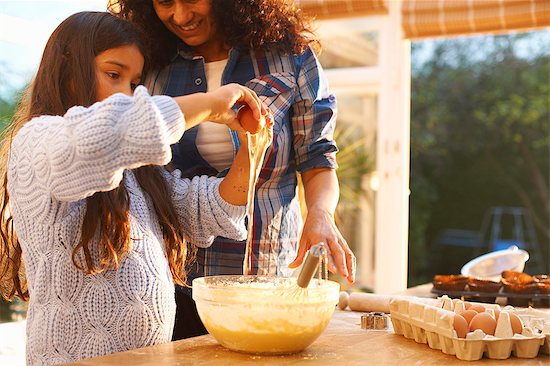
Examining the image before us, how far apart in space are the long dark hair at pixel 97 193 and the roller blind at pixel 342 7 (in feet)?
11.2

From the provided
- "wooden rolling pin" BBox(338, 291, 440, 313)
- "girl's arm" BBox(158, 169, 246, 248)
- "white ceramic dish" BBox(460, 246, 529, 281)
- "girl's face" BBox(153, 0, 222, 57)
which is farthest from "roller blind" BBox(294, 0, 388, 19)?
"girl's arm" BBox(158, 169, 246, 248)

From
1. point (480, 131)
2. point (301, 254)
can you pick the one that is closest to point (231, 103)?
point (301, 254)

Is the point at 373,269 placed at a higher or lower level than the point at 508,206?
lower

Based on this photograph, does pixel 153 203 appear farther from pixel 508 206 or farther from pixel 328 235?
pixel 508 206

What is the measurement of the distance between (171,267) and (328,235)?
13.0 inches

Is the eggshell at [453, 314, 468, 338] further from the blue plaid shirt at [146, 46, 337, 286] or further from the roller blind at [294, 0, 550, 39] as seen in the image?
the roller blind at [294, 0, 550, 39]

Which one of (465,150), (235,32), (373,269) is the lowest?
(373,269)

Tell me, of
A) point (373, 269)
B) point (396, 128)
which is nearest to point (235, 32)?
point (396, 128)

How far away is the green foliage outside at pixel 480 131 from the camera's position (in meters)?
9.28

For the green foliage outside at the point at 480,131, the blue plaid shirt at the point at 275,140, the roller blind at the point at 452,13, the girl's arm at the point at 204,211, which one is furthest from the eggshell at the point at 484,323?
the green foliage outside at the point at 480,131

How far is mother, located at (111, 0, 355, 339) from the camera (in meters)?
1.95

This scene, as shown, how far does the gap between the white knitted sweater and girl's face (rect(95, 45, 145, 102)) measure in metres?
0.18

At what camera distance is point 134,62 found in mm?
1583

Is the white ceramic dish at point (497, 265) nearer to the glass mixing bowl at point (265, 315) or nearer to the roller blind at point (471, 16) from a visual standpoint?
the glass mixing bowl at point (265, 315)
